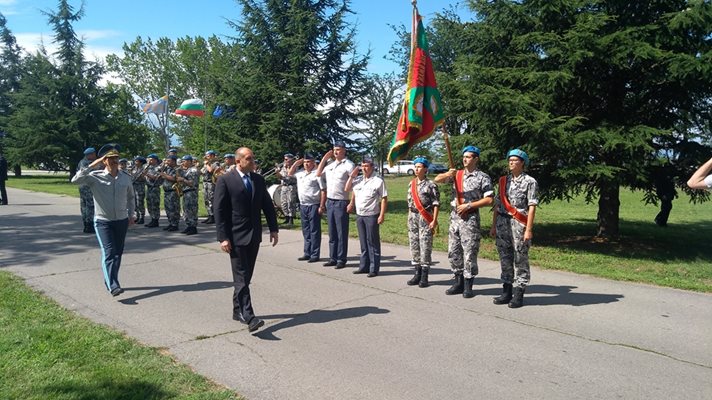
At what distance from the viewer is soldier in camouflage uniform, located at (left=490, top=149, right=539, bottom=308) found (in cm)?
601

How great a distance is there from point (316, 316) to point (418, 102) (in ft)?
11.6

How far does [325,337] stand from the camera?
5102 mm

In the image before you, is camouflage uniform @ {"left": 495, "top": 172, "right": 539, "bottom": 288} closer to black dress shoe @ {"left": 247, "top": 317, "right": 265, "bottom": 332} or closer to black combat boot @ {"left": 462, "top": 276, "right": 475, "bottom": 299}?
black combat boot @ {"left": 462, "top": 276, "right": 475, "bottom": 299}

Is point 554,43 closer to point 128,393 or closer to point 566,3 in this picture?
point 566,3

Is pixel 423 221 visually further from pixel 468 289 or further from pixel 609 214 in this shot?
pixel 609 214

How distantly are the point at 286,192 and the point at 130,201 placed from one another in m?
6.71

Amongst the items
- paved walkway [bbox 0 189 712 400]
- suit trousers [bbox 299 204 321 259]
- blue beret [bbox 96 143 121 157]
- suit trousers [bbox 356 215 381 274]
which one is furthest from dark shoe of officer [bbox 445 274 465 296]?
blue beret [bbox 96 143 121 157]

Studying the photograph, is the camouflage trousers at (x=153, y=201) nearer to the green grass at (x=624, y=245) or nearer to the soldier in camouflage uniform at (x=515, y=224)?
the green grass at (x=624, y=245)

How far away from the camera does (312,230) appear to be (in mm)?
9117

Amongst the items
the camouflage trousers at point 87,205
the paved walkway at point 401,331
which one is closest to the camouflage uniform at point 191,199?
the camouflage trousers at point 87,205

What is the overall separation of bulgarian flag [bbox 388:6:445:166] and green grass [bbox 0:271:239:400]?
14.4 feet

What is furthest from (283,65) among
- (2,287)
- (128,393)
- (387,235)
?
(128,393)

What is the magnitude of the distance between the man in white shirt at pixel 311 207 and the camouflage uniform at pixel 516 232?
3.73m

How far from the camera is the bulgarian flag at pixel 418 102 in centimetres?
737
